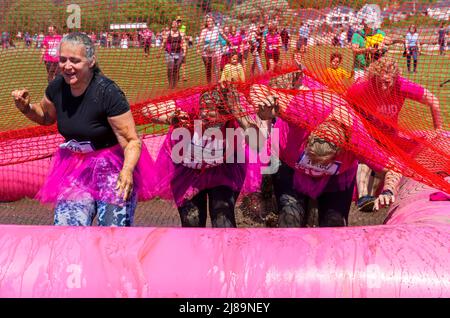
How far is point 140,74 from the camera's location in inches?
192

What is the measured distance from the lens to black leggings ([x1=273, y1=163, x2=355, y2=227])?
158 inches

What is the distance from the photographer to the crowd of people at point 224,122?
340 cm

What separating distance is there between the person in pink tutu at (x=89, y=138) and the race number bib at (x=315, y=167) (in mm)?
988

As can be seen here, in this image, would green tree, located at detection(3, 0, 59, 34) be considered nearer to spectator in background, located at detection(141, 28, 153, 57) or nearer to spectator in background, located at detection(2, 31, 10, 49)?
spectator in background, located at detection(2, 31, 10, 49)

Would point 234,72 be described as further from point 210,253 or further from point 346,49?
point 210,253

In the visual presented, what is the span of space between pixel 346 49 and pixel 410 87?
23.4 inches

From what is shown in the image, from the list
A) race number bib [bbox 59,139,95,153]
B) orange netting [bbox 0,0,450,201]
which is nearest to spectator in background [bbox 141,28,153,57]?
orange netting [bbox 0,0,450,201]

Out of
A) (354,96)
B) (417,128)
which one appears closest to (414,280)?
(354,96)

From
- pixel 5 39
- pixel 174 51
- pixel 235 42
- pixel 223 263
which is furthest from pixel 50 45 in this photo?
pixel 223 263

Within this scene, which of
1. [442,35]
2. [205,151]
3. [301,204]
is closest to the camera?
[205,151]

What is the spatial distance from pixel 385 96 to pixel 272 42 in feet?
2.74

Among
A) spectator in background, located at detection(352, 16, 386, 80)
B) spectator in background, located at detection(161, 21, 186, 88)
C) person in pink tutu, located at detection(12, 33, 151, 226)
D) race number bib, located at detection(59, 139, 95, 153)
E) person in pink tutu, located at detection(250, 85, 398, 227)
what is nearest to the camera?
person in pink tutu, located at detection(12, 33, 151, 226)

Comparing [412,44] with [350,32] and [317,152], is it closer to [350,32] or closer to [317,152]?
[350,32]

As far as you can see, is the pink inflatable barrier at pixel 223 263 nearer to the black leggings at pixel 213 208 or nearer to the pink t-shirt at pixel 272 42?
the black leggings at pixel 213 208
